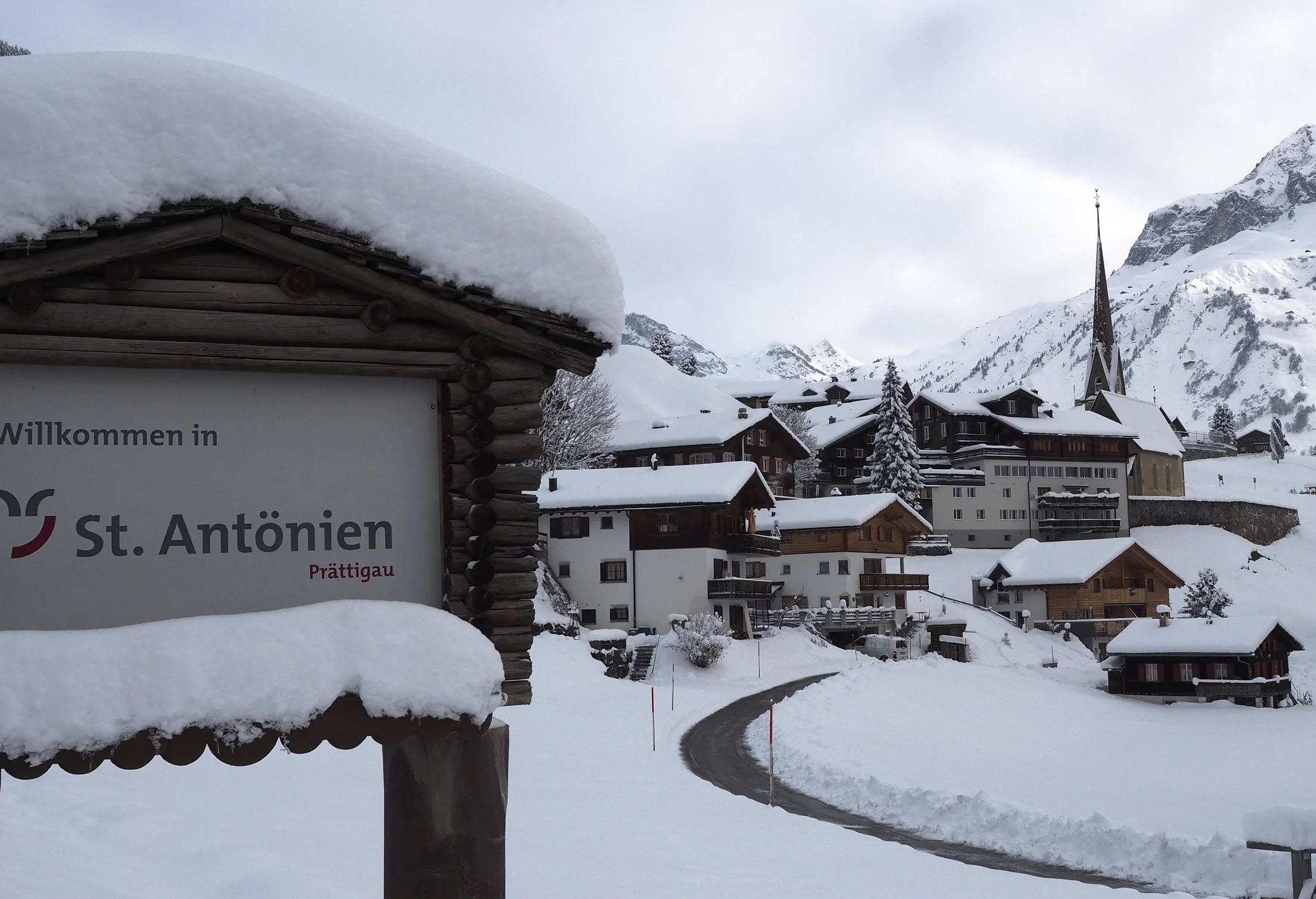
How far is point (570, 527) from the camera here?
174ft

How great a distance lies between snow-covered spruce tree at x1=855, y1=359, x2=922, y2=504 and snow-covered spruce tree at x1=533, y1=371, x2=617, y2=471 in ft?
72.0

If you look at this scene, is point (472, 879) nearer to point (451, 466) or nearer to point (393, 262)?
point (451, 466)

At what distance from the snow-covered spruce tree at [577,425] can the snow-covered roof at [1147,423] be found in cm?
6033

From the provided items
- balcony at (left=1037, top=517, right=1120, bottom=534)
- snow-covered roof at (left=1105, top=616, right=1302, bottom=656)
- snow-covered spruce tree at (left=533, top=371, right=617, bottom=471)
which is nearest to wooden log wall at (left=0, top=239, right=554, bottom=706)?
snow-covered spruce tree at (left=533, top=371, right=617, bottom=471)

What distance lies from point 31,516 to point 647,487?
4755cm

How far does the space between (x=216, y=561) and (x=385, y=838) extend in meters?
1.87

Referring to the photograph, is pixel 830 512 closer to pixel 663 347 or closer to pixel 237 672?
pixel 663 347

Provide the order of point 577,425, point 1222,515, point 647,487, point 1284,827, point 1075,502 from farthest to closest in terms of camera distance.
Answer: point 1222,515 → point 1075,502 → point 577,425 → point 647,487 → point 1284,827

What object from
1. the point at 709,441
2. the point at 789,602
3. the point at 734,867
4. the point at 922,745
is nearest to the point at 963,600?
the point at 789,602

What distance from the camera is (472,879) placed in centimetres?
629

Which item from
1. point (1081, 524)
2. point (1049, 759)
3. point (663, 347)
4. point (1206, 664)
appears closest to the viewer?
point (1049, 759)

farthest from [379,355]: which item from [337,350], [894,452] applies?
[894,452]

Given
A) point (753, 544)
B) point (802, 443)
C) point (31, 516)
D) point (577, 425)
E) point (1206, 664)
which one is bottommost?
point (1206, 664)

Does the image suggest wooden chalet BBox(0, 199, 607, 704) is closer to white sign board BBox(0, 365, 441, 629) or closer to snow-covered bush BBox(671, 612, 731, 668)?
white sign board BBox(0, 365, 441, 629)
